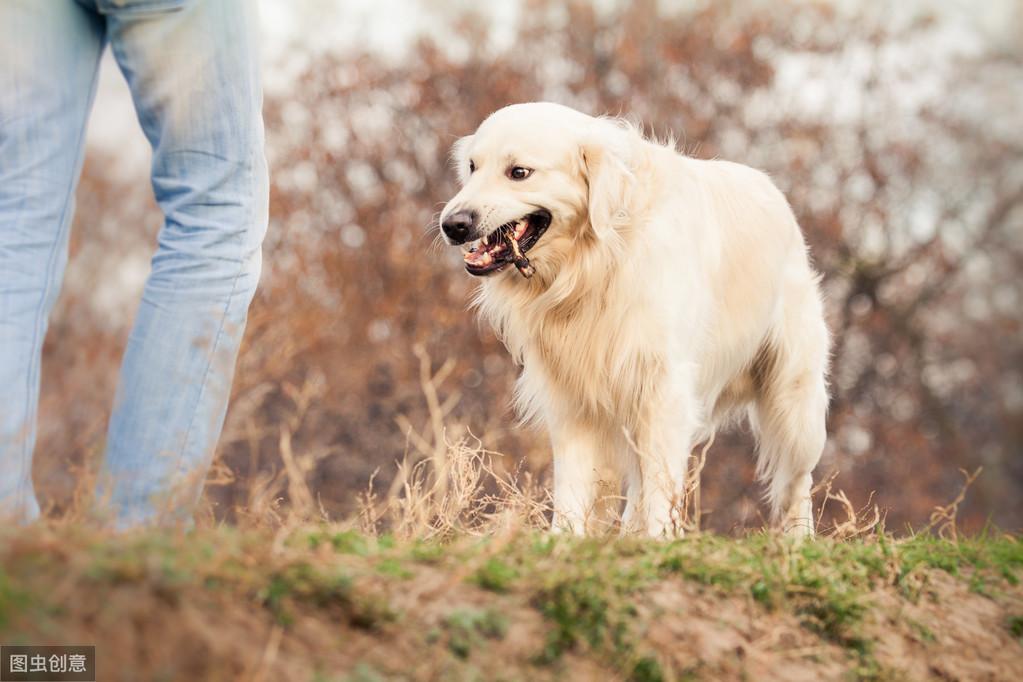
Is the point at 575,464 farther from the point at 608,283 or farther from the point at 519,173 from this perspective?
the point at 519,173

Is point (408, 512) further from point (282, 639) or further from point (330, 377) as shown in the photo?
point (330, 377)

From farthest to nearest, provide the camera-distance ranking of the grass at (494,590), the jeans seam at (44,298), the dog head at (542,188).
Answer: the dog head at (542,188)
the jeans seam at (44,298)
the grass at (494,590)

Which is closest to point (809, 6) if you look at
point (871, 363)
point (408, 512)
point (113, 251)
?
point (871, 363)

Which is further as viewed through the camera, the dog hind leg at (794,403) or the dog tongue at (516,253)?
the dog hind leg at (794,403)

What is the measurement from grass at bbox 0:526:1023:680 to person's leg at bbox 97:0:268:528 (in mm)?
364

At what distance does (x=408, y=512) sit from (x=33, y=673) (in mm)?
1659

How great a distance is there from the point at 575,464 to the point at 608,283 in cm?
65

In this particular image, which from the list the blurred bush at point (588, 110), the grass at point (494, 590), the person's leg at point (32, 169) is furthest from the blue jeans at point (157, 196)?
the blurred bush at point (588, 110)

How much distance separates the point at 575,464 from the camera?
4316 mm

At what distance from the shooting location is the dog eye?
421 centimetres

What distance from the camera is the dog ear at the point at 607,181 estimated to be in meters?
4.22

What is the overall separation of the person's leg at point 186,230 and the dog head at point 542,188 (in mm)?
1465

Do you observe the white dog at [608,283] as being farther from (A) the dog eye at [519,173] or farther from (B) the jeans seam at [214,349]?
(B) the jeans seam at [214,349]

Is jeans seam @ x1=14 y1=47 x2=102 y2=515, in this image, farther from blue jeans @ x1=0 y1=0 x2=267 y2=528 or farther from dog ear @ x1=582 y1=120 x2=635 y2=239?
dog ear @ x1=582 y1=120 x2=635 y2=239
